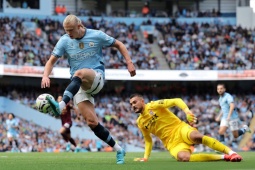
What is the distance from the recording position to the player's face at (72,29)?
1134 cm

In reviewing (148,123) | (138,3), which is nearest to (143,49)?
(138,3)

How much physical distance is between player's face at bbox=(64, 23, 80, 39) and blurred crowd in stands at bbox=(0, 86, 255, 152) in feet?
69.8

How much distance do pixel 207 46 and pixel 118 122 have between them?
402 inches

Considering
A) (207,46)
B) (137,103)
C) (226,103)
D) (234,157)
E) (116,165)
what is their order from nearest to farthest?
1. (116,165)
2. (234,157)
3. (137,103)
4. (226,103)
5. (207,46)

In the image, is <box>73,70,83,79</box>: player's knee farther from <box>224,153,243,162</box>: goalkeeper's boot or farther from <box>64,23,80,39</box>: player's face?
<box>224,153,243,162</box>: goalkeeper's boot

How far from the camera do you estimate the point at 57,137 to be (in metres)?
36.3

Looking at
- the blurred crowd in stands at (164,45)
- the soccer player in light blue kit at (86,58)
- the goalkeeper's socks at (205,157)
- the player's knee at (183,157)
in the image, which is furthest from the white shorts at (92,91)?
the blurred crowd in stands at (164,45)

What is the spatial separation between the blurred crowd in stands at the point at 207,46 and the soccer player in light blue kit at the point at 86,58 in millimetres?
32206

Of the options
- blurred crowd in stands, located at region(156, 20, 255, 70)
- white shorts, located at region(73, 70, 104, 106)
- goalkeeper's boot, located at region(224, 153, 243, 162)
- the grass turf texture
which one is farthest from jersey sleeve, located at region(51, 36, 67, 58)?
blurred crowd in stands, located at region(156, 20, 255, 70)

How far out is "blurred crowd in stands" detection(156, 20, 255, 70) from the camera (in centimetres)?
4434

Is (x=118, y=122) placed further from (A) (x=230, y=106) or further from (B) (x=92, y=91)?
(B) (x=92, y=91)

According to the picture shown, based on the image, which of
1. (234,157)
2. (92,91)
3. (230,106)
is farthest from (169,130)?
(230,106)

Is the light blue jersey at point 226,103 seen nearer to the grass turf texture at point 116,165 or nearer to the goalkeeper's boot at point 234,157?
the grass turf texture at point 116,165

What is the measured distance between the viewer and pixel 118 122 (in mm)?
38781
